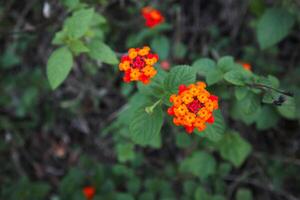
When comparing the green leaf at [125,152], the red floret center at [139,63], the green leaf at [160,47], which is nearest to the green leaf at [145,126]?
the red floret center at [139,63]

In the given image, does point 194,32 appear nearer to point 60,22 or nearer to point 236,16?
point 236,16

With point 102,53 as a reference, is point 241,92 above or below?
below

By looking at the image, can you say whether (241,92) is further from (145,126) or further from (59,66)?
(59,66)

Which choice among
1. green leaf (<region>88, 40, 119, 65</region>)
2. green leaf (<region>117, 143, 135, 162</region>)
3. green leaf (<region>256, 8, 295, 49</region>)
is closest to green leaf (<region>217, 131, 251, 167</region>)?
green leaf (<region>117, 143, 135, 162</region>)

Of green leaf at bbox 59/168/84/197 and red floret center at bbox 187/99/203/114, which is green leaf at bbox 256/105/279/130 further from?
green leaf at bbox 59/168/84/197

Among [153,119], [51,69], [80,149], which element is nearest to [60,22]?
[51,69]

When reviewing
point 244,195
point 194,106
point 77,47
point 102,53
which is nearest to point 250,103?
point 194,106

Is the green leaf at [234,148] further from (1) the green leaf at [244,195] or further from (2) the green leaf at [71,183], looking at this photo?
(2) the green leaf at [71,183]
